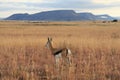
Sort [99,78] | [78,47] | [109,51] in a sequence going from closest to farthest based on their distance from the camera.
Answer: [99,78] < [109,51] < [78,47]

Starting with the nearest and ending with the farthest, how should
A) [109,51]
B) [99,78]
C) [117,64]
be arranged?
1. [99,78]
2. [117,64]
3. [109,51]

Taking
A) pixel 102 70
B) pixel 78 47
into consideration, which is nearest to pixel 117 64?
pixel 102 70

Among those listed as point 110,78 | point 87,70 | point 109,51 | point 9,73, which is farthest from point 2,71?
point 109,51

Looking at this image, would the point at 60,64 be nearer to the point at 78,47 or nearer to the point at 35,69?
the point at 35,69

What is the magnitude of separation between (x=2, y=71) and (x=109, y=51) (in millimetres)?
6956

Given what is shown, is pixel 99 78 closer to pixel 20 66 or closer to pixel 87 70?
pixel 87 70

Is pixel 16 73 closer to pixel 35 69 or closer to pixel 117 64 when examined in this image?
pixel 35 69

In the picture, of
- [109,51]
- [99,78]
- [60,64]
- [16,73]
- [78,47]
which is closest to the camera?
[99,78]

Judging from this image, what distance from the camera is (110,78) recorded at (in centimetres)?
910

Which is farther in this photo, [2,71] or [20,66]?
[20,66]

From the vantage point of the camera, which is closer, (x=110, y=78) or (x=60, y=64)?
(x=110, y=78)

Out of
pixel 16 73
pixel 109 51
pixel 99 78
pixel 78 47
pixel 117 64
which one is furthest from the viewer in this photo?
pixel 78 47

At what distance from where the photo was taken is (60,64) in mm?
10438

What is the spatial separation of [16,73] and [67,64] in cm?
183
